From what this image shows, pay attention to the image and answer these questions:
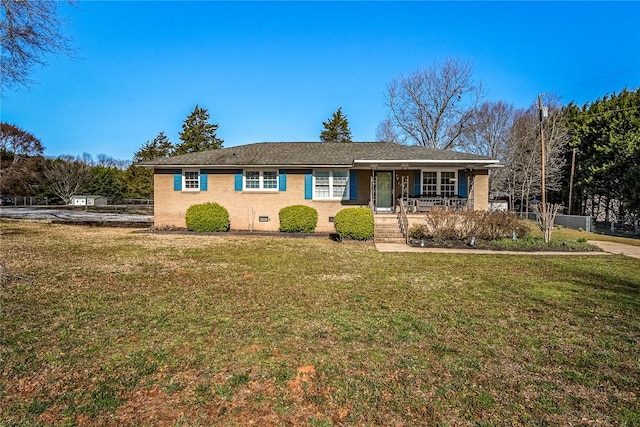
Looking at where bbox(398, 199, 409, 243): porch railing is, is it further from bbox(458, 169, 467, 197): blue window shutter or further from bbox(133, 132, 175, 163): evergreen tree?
bbox(133, 132, 175, 163): evergreen tree

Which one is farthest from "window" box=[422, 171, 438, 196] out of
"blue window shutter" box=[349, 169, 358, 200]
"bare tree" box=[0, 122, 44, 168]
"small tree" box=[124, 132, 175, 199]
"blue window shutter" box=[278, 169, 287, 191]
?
"bare tree" box=[0, 122, 44, 168]

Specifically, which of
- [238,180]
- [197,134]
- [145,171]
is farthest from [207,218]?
[145,171]

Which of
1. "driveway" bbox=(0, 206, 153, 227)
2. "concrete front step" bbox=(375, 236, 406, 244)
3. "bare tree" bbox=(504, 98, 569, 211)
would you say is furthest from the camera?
"bare tree" bbox=(504, 98, 569, 211)

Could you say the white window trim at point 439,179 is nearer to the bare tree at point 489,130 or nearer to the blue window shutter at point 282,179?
the blue window shutter at point 282,179

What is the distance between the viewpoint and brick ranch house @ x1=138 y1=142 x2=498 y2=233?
17625mm

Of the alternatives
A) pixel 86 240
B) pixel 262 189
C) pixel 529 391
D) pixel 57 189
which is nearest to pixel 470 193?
pixel 262 189

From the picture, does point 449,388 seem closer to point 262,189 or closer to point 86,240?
A: point 86,240

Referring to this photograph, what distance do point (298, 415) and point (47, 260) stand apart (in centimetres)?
941

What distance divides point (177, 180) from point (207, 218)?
3128 millimetres

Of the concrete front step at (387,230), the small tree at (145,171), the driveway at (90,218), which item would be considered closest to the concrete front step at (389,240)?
the concrete front step at (387,230)

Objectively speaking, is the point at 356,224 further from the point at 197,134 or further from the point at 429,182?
the point at 197,134

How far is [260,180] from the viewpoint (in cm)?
1809

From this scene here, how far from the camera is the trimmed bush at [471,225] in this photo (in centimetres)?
1363

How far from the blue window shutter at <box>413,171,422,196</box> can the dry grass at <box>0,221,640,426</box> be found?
985 cm
